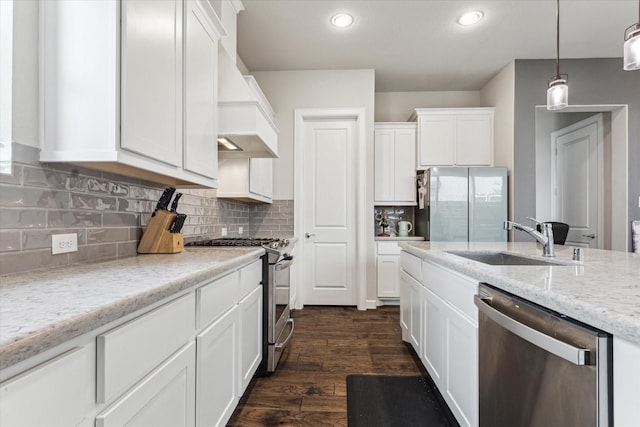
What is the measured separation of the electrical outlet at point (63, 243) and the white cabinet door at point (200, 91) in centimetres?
54

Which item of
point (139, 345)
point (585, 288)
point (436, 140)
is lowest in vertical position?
point (139, 345)

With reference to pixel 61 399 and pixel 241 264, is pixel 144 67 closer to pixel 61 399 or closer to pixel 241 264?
pixel 241 264

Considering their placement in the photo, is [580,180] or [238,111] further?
[580,180]

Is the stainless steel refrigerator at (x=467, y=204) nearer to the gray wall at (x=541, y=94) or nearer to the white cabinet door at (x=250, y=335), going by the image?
the gray wall at (x=541, y=94)

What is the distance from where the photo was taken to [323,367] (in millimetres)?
2225

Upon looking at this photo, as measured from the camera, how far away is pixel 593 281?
3.06 ft

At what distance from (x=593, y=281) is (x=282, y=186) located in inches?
125

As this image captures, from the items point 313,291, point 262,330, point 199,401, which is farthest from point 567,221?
point 199,401

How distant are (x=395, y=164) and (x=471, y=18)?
1.67 metres

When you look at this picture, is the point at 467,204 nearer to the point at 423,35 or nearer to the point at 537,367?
the point at 423,35

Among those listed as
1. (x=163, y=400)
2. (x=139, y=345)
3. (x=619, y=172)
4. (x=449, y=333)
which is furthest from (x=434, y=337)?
(x=619, y=172)

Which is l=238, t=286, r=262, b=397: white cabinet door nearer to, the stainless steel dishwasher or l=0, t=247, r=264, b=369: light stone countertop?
l=0, t=247, r=264, b=369: light stone countertop

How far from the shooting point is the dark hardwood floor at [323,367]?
169 centimetres

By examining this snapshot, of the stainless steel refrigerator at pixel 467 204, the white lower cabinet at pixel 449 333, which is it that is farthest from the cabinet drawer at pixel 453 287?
the stainless steel refrigerator at pixel 467 204
